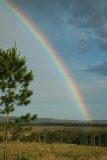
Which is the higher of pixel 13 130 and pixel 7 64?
pixel 7 64

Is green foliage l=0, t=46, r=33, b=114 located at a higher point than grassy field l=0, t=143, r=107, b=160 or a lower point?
higher

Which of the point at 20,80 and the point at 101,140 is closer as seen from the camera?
the point at 20,80

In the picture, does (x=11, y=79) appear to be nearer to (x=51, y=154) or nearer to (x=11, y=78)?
(x=11, y=78)

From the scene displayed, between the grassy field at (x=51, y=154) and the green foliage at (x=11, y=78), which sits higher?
the green foliage at (x=11, y=78)

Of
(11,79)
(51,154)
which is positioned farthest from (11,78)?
(51,154)

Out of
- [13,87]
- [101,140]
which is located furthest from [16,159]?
[101,140]

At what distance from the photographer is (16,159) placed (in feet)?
88.2

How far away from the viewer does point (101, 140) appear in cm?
10756

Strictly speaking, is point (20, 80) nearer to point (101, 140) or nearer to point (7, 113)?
point (7, 113)

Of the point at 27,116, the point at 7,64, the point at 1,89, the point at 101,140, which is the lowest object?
the point at 101,140

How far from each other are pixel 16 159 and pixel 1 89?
5.48 m

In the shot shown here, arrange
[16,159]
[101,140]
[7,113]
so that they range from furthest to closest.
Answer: [101,140] < [16,159] < [7,113]

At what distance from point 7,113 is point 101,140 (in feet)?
282

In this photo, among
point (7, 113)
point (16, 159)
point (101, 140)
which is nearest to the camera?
point (7, 113)
